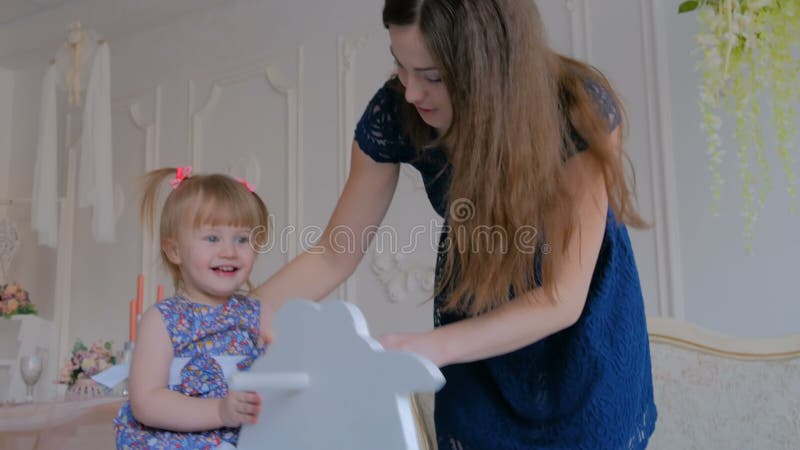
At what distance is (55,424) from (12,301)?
1.81 m

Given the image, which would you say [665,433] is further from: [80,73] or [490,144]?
[80,73]

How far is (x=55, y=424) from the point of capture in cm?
207

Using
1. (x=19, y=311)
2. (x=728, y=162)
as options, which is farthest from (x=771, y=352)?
(x=19, y=311)

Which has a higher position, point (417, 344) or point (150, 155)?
point (150, 155)

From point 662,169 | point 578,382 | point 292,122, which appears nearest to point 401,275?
point 292,122

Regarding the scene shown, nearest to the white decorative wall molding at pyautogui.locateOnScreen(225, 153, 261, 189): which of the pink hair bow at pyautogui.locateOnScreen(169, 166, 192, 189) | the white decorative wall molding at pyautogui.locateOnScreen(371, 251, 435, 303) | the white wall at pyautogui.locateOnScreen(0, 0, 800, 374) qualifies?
the white wall at pyautogui.locateOnScreen(0, 0, 800, 374)

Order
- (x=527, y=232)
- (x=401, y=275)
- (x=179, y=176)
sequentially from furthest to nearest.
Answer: (x=401, y=275), (x=179, y=176), (x=527, y=232)

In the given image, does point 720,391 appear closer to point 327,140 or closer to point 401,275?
point 401,275

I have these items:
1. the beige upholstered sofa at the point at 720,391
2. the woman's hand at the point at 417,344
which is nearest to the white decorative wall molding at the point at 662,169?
the beige upholstered sofa at the point at 720,391

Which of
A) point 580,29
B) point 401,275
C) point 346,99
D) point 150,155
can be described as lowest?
point 401,275

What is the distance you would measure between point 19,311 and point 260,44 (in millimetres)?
1670

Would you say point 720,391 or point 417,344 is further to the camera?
point 720,391

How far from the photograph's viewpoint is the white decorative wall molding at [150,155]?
4.13 metres

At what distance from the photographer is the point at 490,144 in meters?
1.04
